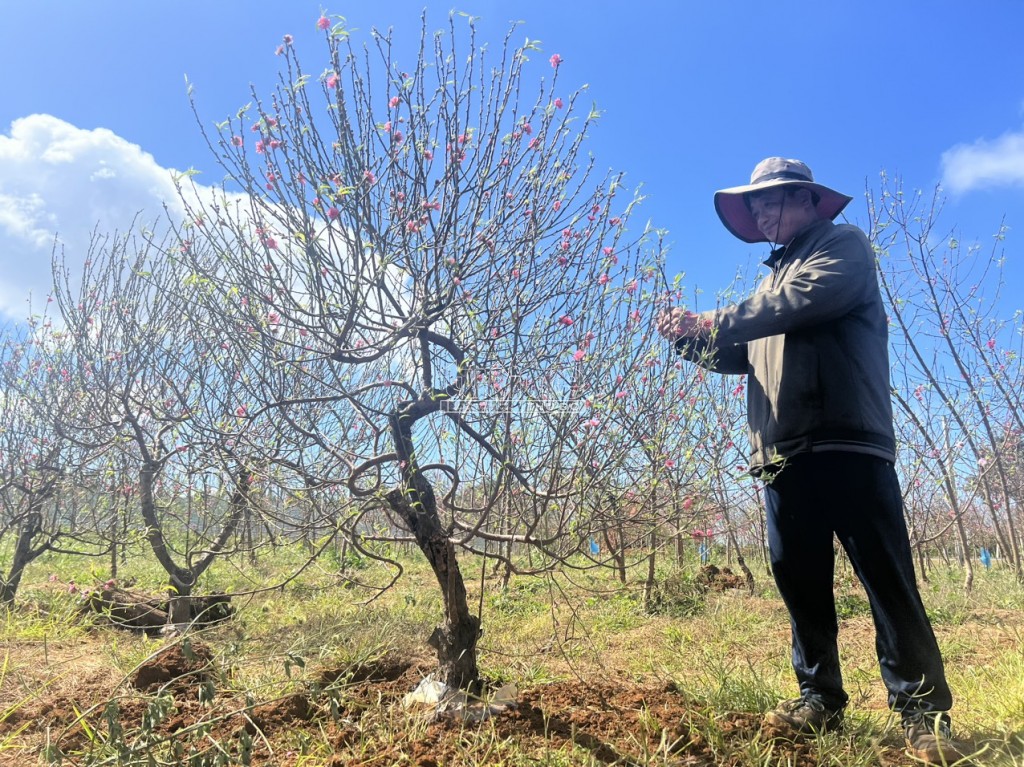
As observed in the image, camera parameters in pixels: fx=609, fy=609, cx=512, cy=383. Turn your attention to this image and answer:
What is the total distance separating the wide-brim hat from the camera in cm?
217

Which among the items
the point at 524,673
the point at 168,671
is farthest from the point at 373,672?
the point at 168,671

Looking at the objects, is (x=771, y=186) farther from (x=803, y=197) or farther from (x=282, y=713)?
(x=282, y=713)

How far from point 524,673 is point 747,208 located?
7.29ft

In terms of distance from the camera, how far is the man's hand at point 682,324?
6.90 ft

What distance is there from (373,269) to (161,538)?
3313 mm

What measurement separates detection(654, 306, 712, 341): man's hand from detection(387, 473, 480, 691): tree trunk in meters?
1.06

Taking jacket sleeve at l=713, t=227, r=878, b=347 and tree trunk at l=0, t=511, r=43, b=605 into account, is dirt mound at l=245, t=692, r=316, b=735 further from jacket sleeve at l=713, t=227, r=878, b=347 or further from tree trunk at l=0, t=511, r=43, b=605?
tree trunk at l=0, t=511, r=43, b=605

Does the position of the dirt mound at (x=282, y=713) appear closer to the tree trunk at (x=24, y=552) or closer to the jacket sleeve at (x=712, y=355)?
the jacket sleeve at (x=712, y=355)

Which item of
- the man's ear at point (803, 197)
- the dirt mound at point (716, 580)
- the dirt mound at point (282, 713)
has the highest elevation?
the man's ear at point (803, 197)

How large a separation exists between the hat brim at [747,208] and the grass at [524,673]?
152 cm

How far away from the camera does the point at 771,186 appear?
2145 millimetres

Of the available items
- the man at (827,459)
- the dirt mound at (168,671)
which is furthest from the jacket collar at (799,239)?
the dirt mound at (168,671)

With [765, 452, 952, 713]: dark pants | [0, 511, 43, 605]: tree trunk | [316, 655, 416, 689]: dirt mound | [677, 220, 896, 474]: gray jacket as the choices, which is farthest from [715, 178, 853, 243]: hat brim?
[0, 511, 43, 605]: tree trunk

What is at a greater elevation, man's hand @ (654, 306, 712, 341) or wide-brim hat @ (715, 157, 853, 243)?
wide-brim hat @ (715, 157, 853, 243)
